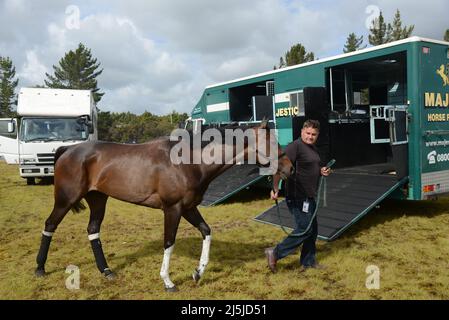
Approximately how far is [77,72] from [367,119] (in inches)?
1897

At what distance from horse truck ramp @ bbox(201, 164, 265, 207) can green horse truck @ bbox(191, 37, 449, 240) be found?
0.08 meters

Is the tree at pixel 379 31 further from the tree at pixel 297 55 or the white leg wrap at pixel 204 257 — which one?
the white leg wrap at pixel 204 257

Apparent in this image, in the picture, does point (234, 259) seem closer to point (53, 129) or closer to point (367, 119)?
point (367, 119)

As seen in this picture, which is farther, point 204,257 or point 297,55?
point 297,55

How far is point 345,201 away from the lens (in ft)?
21.6

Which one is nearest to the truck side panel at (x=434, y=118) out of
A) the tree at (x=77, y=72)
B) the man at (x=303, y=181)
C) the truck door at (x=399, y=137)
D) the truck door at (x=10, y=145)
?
the truck door at (x=399, y=137)

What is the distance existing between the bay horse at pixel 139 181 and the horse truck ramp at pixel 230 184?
4.23 m

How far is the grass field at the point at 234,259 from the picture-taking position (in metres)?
4.07

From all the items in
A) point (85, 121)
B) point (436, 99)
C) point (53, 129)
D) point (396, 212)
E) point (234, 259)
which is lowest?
point (234, 259)

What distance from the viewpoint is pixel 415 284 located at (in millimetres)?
4090

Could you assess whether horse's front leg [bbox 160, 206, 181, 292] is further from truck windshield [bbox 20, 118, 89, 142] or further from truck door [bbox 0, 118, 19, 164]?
truck door [bbox 0, 118, 19, 164]

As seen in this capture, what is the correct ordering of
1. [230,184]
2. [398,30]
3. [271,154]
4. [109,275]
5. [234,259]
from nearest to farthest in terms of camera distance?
[271,154] → [109,275] → [234,259] → [230,184] → [398,30]

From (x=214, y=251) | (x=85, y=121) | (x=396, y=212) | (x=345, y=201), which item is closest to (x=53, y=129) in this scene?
(x=85, y=121)
